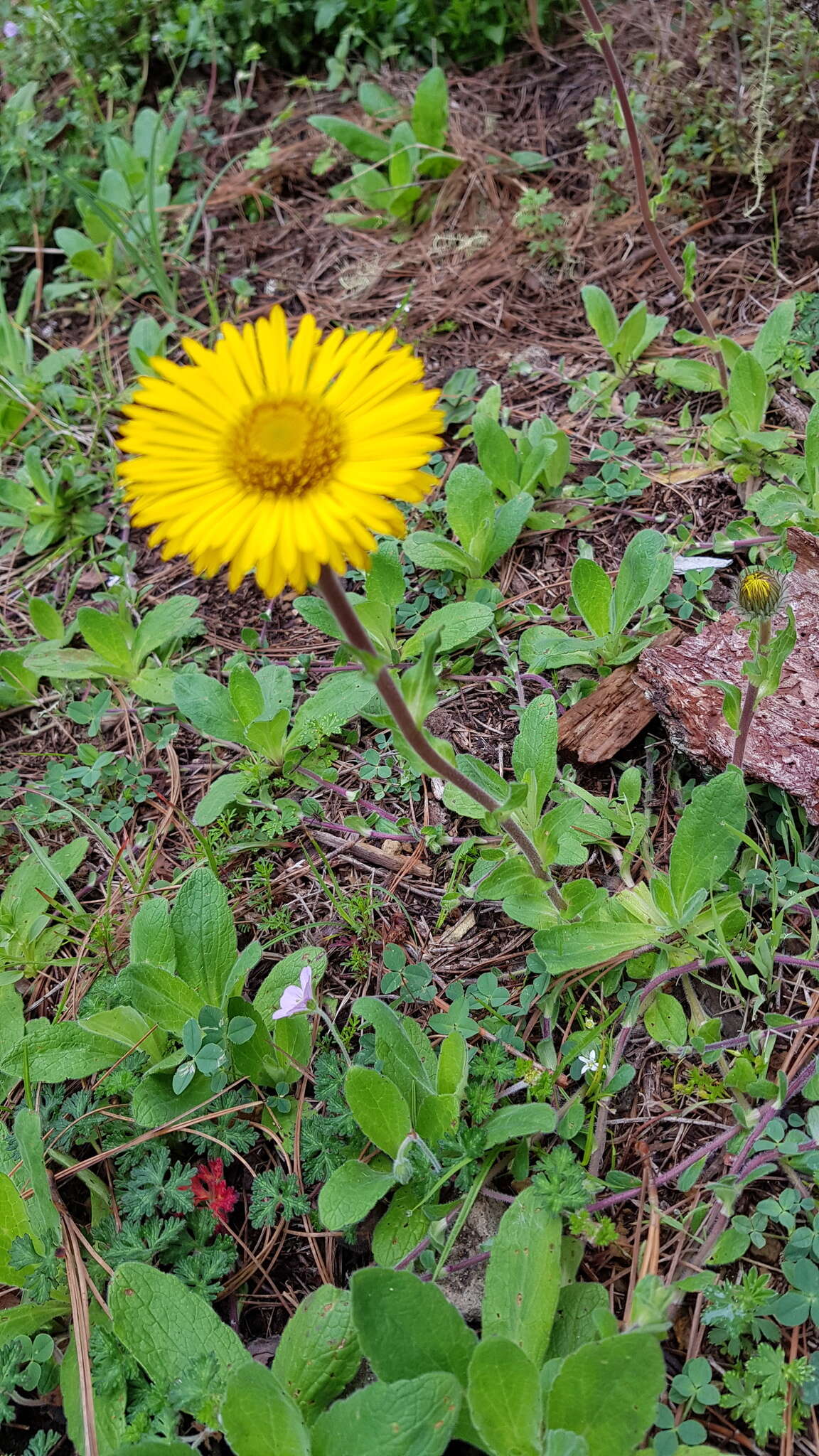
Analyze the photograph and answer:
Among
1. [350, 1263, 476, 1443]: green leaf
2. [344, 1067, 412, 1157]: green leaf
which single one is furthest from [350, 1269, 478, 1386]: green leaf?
[344, 1067, 412, 1157]: green leaf

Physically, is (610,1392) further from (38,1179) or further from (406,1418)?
(38,1179)

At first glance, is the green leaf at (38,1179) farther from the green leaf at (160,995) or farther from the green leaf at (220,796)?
the green leaf at (220,796)

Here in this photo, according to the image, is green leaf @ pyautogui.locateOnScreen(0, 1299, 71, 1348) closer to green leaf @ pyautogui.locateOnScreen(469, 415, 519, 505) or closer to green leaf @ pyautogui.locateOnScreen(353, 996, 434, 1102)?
green leaf @ pyautogui.locateOnScreen(353, 996, 434, 1102)

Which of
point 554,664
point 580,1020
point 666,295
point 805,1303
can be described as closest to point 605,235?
point 666,295

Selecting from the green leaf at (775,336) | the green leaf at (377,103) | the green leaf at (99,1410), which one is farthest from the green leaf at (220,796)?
the green leaf at (377,103)

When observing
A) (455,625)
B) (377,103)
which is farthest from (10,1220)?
(377,103)
